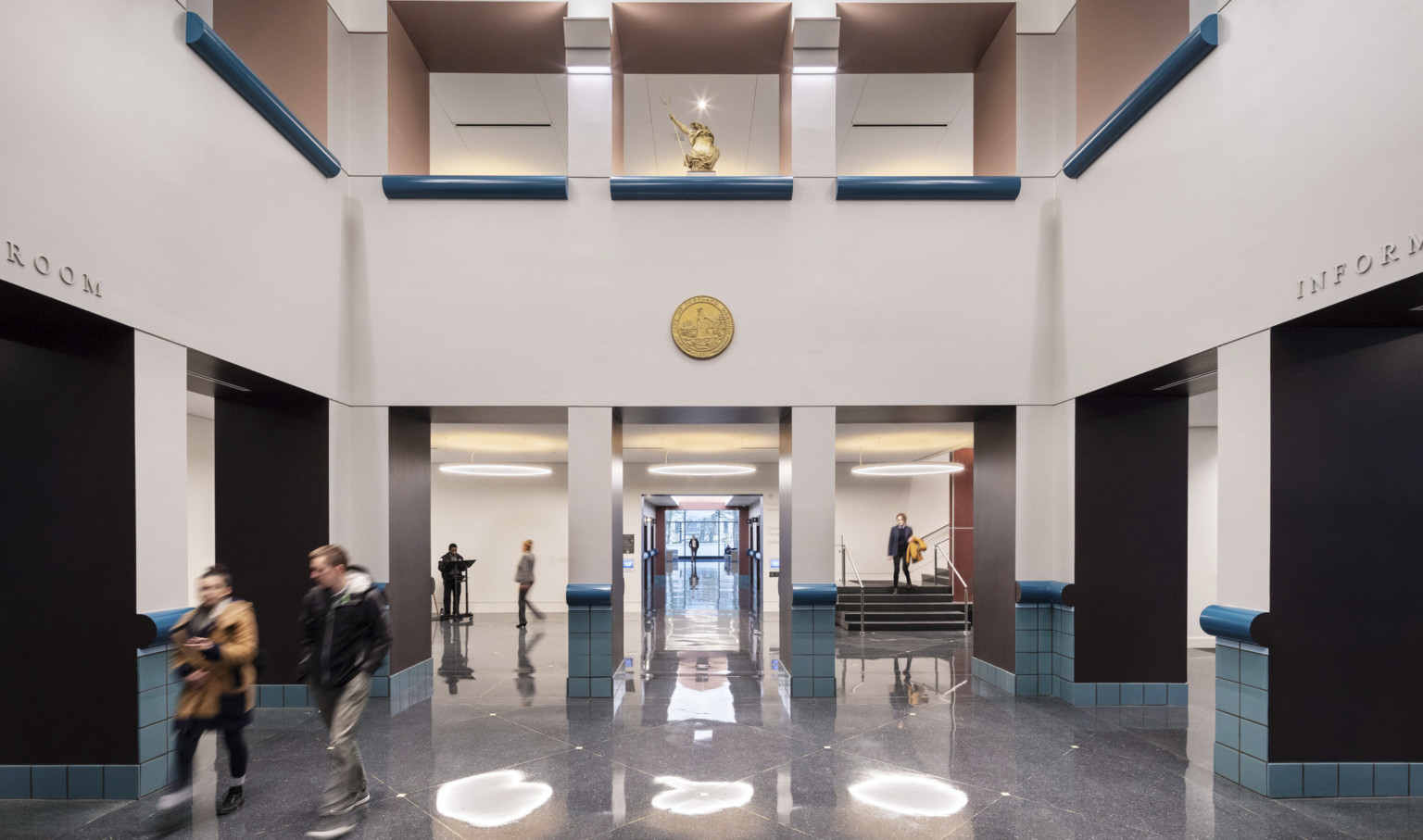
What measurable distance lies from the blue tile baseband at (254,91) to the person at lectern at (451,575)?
7.66m

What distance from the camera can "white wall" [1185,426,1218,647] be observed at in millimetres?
10047

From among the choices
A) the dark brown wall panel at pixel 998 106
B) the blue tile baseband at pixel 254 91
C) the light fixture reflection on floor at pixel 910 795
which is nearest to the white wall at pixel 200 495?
the blue tile baseband at pixel 254 91

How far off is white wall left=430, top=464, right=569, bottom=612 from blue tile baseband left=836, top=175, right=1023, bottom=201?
9.76m

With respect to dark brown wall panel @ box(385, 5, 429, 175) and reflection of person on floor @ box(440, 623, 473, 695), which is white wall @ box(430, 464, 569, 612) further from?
dark brown wall panel @ box(385, 5, 429, 175)

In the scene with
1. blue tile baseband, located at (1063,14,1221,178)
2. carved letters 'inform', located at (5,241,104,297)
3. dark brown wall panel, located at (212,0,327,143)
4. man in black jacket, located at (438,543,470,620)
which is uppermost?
dark brown wall panel, located at (212,0,327,143)

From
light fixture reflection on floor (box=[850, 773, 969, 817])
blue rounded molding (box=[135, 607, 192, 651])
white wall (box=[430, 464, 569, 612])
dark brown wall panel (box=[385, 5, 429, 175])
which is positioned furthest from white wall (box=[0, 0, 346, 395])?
white wall (box=[430, 464, 569, 612])

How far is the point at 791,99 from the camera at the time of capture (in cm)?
718

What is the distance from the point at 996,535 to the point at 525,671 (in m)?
5.67

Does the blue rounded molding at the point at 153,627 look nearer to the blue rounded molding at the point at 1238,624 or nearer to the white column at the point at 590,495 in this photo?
the white column at the point at 590,495

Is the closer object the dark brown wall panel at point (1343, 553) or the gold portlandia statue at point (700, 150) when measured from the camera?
the dark brown wall panel at point (1343, 553)

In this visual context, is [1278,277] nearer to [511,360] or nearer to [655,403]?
[655,403]

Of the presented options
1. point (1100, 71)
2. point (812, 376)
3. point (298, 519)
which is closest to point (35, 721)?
point (298, 519)

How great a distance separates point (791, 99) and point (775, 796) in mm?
6347

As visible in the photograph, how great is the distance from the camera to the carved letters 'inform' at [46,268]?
3520 millimetres
